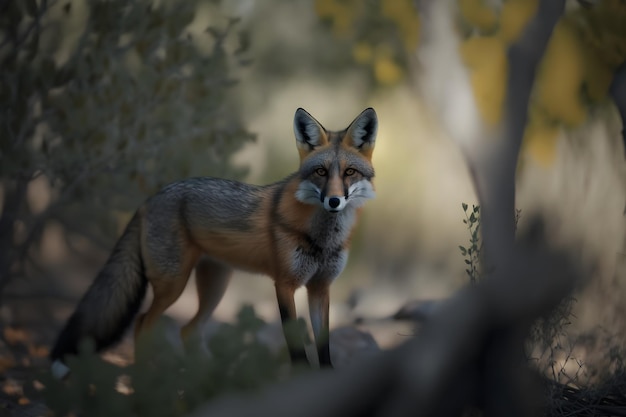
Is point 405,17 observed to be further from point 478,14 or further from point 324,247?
point 324,247

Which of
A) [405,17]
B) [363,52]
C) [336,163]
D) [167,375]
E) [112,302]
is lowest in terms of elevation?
[112,302]

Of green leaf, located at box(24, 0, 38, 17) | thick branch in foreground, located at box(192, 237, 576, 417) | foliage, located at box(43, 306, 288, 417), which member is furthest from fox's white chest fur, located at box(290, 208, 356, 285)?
green leaf, located at box(24, 0, 38, 17)

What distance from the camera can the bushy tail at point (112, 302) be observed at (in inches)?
119

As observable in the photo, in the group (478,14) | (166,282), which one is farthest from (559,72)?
(166,282)

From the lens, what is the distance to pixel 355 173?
2.82m

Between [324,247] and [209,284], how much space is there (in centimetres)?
69

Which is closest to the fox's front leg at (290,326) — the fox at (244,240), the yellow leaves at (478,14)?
the fox at (244,240)

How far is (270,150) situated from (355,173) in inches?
83.6

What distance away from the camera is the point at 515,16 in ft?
15.7

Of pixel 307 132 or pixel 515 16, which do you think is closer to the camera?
pixel 307 132

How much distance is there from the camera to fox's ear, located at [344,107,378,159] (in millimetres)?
2879

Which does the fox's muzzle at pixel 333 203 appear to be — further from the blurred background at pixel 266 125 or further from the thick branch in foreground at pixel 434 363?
the blurred background at pixel 266 125

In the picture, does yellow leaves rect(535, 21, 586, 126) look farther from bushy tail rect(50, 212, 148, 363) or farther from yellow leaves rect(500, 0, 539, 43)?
bushy tail rect(50, 212, 148, 363)

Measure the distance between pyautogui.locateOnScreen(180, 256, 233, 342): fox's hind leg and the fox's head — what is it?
687 mm
